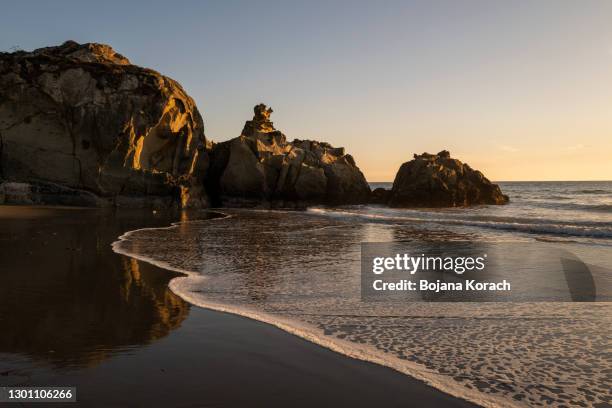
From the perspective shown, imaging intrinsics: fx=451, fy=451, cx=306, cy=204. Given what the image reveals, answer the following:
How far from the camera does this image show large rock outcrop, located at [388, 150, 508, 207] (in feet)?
161

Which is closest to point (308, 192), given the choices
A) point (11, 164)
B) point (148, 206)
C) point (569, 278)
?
point (148, 206)

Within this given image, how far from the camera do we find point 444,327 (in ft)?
22.7

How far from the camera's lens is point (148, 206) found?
3831 centimetres

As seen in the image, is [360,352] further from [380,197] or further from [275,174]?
[380,197]

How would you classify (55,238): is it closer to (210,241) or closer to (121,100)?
(210,241)

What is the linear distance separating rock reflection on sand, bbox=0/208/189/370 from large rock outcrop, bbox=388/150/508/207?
39.9 meters

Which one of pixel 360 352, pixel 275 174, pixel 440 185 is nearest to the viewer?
pixel 360 352

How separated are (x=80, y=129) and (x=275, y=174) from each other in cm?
1903

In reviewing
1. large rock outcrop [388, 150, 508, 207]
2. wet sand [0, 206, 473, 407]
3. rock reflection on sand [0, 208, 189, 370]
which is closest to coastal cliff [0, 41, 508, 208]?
large rock outcrop [388, 150, 508, 207]

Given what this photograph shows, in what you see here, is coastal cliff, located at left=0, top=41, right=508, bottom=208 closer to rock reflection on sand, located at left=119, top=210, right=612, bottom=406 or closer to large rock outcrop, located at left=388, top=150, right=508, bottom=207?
large rock outcrop, located at left=388, top=150, right=508, bottom=207

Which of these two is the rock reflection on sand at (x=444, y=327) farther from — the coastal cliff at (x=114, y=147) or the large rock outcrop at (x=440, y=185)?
the large rock outcrop at (x=440, y=185)

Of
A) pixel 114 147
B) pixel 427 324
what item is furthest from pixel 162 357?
pixel 114 147

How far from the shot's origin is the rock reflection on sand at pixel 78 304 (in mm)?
5734

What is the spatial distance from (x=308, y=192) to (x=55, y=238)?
3295cm
